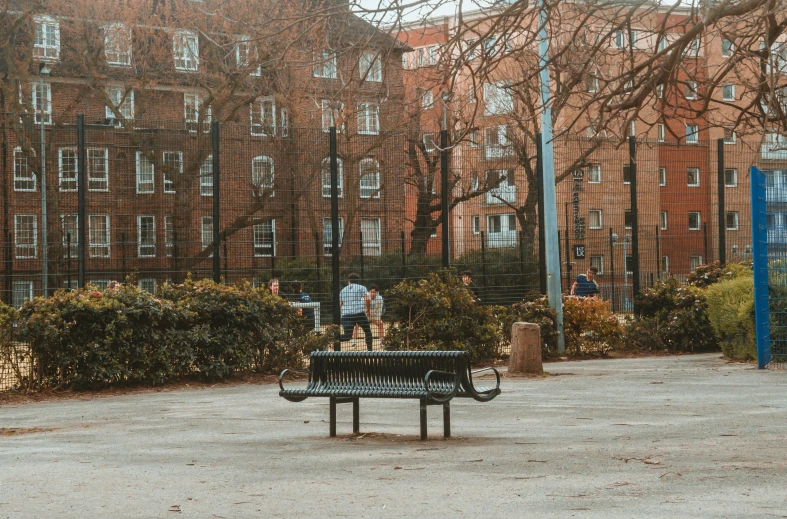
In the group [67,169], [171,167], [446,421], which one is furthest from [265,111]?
[446,421]

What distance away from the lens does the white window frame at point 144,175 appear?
18.4 metres

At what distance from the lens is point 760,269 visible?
16.5 meters

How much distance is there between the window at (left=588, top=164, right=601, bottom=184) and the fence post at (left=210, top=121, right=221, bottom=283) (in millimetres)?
7063

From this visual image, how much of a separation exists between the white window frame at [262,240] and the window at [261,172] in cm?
52

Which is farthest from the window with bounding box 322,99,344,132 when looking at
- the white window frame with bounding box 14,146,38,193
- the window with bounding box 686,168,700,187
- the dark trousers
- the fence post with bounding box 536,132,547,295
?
the window with bounding box 686,168,700,187

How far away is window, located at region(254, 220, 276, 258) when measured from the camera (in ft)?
61.8

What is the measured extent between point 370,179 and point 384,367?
10.8 m

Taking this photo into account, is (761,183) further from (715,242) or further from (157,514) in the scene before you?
(157,514)

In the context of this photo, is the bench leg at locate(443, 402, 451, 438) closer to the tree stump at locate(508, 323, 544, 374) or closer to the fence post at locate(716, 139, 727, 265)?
the tree stump at locate(508, 323, 544, 374)

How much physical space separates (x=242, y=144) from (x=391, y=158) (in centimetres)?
270

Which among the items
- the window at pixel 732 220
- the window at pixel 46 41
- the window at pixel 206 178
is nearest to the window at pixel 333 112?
the window at pixel 206 178

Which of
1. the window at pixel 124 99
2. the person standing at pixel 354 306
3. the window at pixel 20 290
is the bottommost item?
the person standing at pixel 354 306

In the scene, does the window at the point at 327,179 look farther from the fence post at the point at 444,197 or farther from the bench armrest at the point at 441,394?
the bench armrest at the point at 441,394

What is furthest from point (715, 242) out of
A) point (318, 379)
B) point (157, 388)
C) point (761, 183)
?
point (318, 379)
